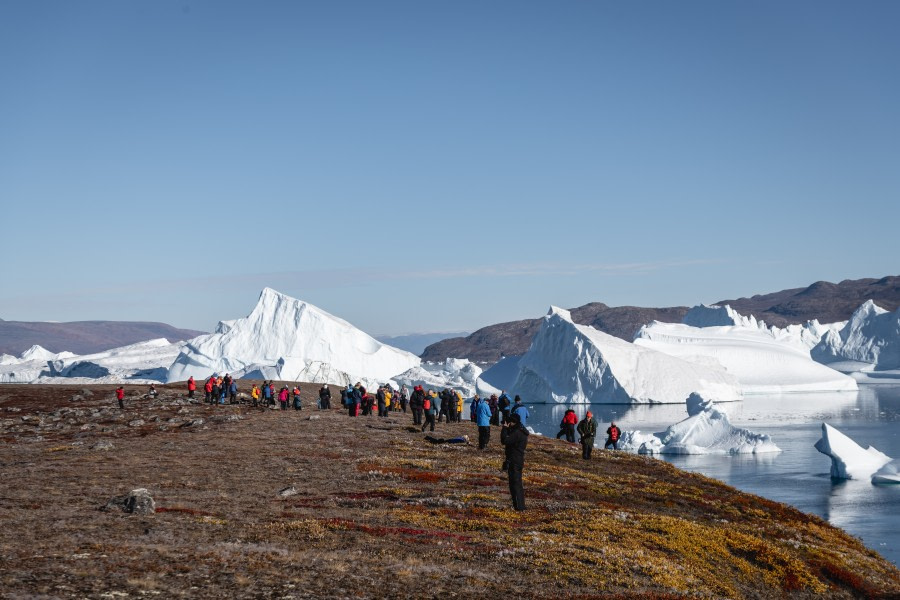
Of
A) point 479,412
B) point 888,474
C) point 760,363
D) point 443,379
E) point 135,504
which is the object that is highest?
point 479,412

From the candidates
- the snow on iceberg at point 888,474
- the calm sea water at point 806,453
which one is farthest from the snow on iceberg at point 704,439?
the snow on iceberg at point 888,474

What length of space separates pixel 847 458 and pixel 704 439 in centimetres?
1499

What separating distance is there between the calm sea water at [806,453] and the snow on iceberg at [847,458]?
0.70 metres

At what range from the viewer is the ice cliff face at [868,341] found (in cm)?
15300

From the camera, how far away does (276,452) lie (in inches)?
1109

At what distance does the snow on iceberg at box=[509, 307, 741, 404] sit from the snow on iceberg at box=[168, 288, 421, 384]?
22460 mm

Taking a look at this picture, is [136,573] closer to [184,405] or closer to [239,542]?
[239,542]

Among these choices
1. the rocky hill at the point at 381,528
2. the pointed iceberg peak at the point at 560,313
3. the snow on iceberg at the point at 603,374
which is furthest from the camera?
the pointed iceberg peak at the point at 560,313

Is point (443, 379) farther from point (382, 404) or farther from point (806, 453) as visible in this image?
point (382, 404)

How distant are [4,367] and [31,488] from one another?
134 metres

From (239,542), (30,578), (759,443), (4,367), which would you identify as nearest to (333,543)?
(239,542)

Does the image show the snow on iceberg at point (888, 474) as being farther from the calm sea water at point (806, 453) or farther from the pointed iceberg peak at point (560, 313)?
the pointed iceberg peak at point (560, 313)

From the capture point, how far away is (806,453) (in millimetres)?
54031

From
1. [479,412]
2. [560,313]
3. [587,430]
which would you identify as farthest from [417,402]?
[560,313]
